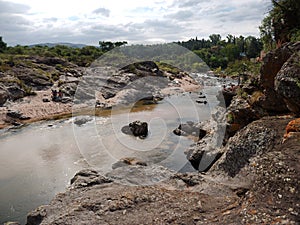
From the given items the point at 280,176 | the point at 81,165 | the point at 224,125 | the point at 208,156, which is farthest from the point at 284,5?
the point at 81,165

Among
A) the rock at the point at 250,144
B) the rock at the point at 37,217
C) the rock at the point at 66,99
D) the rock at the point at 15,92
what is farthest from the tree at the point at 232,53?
the rock at the point at 37,217

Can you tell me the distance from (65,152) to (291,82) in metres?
21.1

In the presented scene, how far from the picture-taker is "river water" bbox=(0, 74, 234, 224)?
62.5 ft

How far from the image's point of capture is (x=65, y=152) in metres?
26.9

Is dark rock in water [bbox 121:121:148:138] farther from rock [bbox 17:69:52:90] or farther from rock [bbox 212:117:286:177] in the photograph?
rock [bbox 17:69:52:90]

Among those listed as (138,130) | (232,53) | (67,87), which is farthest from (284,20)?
(232,53)

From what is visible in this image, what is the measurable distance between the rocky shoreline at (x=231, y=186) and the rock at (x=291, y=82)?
1.7 inches

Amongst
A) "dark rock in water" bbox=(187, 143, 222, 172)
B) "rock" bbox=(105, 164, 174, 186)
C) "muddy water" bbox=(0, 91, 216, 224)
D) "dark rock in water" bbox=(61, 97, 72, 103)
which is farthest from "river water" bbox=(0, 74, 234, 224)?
"dark rock in water" bbox=(61, 97, 72, 103)

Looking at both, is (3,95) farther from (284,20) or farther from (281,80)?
(281,80)

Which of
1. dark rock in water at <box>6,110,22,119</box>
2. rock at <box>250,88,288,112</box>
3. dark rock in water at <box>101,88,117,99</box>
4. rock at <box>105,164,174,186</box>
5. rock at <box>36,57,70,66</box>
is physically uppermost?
rock at <box>36,57,70,66</box>

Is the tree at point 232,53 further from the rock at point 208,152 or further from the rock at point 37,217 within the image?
the rock at point 37,217

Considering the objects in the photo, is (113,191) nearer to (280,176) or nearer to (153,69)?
(280,176)

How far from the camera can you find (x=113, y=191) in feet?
43.1

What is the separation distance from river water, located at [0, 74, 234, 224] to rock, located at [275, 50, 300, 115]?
10495 mm
